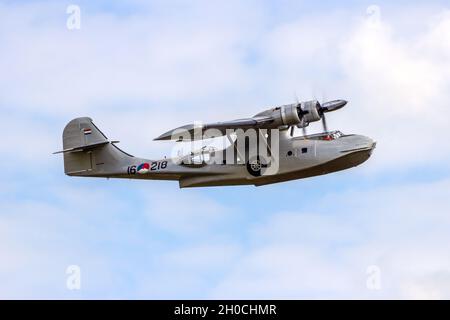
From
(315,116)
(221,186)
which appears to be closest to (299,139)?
(315,116)

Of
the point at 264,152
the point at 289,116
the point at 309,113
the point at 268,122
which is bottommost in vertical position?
the point at 264,152

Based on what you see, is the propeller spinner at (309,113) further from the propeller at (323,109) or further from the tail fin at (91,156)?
the tail fin at (91,156)

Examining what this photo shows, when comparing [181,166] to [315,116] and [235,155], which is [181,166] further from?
[315,116]

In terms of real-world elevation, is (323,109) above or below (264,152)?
above

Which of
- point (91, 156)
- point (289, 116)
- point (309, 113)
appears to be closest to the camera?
point (289, 116)

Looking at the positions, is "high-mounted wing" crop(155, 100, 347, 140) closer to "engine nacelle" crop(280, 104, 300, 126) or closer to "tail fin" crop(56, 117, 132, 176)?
"engine nacelle" crop(280, 104, 300, 126)

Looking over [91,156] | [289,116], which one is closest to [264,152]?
[289,116]

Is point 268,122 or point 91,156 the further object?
point 91,156

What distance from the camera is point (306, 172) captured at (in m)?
39.0

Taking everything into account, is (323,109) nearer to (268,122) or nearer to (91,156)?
(268,122)

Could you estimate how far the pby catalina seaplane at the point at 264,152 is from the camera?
125 feet

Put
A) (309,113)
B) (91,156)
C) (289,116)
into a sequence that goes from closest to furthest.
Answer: (289,116) < (309,113) < (91,156)

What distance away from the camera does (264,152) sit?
129 ft

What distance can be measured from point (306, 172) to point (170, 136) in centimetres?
551
